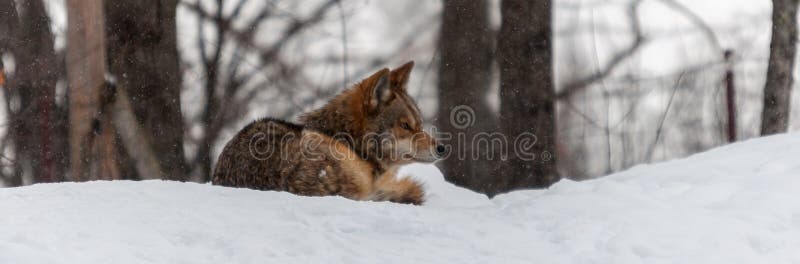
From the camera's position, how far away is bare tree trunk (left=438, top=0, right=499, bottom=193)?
9.95 meters

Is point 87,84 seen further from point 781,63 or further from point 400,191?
point 781,63

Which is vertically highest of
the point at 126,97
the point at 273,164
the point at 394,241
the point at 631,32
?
the point at 631,32

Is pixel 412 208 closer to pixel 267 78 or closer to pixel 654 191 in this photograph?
pixel 654 191

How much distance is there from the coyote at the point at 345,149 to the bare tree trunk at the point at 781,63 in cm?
478

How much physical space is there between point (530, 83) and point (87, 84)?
4.74 meters

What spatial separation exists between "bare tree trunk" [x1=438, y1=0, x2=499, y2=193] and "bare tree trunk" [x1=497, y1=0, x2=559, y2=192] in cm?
55

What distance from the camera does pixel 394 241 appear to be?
5355 millimetres

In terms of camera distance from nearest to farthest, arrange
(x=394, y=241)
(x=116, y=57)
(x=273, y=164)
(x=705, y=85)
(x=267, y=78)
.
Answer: (x=394, y=241), (x=273, y=164), (x=116, y=57), (x=705, y=85), (x=267, y=78)

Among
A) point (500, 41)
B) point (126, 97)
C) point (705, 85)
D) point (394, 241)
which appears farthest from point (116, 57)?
point (705, 85)

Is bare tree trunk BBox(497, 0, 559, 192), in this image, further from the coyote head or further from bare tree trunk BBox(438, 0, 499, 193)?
the coyote head

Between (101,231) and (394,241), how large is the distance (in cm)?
172

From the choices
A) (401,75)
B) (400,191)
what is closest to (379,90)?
(401,75)

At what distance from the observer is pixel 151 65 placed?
9227 millimetres

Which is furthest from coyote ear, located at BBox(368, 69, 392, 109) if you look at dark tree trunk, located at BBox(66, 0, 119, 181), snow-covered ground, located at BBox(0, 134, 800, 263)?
dark tree trunk, located at BBox(66, 0, 119, 181)
